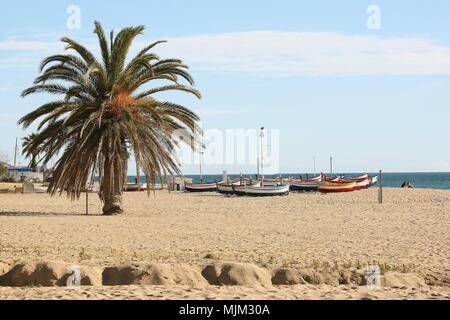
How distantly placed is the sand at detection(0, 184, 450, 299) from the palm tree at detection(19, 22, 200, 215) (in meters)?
1.99

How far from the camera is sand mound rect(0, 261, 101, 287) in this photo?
11453 millimetres

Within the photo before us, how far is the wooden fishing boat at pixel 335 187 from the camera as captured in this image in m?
51.8

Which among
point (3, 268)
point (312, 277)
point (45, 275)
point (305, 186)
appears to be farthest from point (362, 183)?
point (45, 275)

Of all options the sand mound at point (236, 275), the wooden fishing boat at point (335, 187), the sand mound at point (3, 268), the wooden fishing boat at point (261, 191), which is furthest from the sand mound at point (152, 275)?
the wooden fishing boat at point (335, 187)

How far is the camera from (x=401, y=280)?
11672mm

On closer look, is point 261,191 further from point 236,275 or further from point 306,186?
point 236,275

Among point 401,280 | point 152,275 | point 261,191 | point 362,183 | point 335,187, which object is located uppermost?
point 362,183

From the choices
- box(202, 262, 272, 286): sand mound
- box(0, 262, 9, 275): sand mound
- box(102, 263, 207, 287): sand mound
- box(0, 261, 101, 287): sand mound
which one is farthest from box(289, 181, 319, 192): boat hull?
box(0, 261, 101, 287): sand mound

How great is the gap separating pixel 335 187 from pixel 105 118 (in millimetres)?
29996

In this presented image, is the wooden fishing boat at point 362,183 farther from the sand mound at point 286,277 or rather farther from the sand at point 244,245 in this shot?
the sand mound at point 286,277

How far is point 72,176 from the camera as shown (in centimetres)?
2581

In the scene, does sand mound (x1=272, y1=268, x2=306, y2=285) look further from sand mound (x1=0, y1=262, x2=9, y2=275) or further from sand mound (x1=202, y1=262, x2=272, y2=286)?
sand mound (x1=0, y1=262, x2=9, y2=275)
